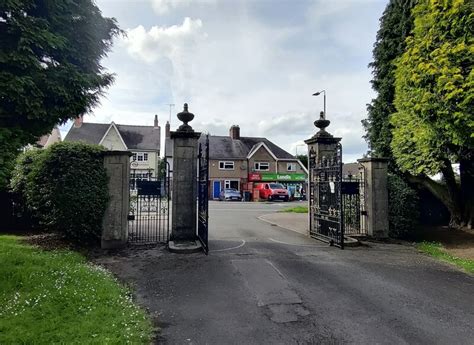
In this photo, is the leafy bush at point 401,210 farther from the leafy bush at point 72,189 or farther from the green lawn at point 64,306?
the leafy bush at point 72,189

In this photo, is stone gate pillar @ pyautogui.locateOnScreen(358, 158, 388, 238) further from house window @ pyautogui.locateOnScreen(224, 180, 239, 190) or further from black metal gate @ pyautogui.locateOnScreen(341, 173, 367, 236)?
house window @ pyautogui.locateOnScreen(224, 180, 239, 190)

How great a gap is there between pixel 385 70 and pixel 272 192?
23674mm

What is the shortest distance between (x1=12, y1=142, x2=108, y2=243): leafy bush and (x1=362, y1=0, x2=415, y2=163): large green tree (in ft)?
32.2

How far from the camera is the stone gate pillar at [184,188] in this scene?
344 inches

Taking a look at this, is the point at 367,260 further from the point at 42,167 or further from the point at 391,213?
the point at 42,167

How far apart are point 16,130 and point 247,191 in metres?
31.9

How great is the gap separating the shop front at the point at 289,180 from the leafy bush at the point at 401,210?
94.0 ft

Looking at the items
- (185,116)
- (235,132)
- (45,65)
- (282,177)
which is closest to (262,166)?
(282,177)

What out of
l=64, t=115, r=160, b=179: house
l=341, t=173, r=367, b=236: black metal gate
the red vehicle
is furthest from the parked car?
l=341, t=173, r=367, b=236: black metal gate

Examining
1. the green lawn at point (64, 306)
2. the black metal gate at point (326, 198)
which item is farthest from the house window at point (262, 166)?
the green lawn at point (64, 306)

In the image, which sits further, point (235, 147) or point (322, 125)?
point (235, 147)

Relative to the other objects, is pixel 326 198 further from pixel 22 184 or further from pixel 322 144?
pixel 22 184

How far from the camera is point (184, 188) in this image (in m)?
8.78

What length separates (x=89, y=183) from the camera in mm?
8141
